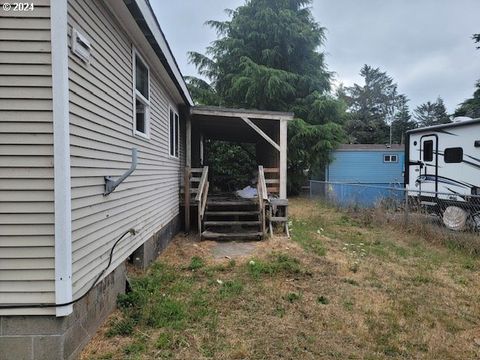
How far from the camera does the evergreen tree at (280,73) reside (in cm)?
1712

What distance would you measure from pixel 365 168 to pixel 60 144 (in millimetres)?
19305

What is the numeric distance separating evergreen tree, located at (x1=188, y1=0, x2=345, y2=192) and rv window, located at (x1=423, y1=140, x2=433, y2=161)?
7.19 metres

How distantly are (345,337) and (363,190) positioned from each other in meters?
9.80

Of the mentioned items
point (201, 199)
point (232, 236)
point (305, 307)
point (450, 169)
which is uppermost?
point (450, 169)

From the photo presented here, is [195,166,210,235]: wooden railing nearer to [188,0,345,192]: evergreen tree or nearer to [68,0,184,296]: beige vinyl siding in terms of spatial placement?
[68,0,184,296]: beige vinyl siding

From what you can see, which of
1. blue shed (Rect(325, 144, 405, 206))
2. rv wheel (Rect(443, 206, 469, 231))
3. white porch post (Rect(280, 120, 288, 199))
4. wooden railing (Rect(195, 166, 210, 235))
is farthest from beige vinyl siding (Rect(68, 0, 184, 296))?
blue shed (Rect(325, 144, 405, 206))

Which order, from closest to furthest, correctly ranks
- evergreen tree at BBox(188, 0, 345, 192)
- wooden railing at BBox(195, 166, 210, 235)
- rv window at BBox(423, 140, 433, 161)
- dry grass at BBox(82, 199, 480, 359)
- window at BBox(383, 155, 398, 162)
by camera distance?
dry grass at BBox(82, 199, 480, 359) < wooden railing at BBox(195, 166, 210, 235) < rv window at BBox(423, 140, 433, 161) < evergreen tree at BBox(188, 0, 345, 192) < window at BBox(383, 155, 398, 162)

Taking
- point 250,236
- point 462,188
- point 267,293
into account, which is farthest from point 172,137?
point 462,188

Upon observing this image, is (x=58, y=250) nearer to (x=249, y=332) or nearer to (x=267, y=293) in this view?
(x=249, y=332)

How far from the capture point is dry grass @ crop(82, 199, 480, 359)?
2.85 metres

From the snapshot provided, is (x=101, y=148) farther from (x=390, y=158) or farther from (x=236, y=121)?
(x=390, y=158)

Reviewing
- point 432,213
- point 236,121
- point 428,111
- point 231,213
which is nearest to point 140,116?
point 231,213

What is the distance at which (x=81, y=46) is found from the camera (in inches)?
107

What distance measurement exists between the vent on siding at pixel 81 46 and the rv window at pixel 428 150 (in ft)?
30.7
